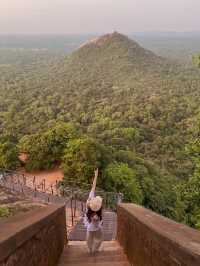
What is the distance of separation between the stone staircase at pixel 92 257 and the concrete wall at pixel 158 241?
0.65ft

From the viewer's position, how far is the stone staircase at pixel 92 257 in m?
5.39

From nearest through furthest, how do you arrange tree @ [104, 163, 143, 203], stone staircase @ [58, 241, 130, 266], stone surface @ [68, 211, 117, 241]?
1. stone staircase @ [58, 241, 130, 266]
2. stone surface @ [68, 211, 117, 241]
3. tree @ [104, 163, 143, 203]

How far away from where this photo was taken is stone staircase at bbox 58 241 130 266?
5.39m

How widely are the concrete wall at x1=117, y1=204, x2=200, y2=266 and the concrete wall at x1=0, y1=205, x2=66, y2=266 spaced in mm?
966

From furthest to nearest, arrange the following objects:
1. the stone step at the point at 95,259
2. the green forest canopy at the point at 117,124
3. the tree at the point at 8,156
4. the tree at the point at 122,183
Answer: the tree at the point at 8,156
the green forest canopy at the point at 117,124
the tree at the point at 122,183
the stone step at the point at 95,259

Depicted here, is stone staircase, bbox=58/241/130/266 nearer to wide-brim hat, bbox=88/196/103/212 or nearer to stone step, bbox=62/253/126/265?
stone step, bbox=62/253/126/265

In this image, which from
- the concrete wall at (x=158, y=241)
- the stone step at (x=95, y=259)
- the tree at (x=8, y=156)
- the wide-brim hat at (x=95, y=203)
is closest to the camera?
the concrete wall at (x=158, y=241)

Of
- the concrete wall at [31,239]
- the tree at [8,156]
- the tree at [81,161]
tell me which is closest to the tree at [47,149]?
the tree at [8,156]

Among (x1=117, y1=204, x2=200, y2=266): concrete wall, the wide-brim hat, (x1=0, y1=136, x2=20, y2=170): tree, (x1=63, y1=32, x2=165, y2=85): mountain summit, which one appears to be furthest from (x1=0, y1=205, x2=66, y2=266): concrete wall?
(x1=63, y1=32, x2=165, y2=85): mountain summit

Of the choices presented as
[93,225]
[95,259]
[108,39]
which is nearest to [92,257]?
[95,259]

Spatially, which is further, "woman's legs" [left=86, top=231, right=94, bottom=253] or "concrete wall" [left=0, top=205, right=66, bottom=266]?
"woman's legs" [left=86, top=231, right=94, bottom=253]

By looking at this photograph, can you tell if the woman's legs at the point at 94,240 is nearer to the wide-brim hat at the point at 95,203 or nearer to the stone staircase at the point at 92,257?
the stone staircase at the point at 92,257

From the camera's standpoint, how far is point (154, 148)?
120ft

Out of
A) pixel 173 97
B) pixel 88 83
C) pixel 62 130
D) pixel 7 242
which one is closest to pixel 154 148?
pixel 62 130
